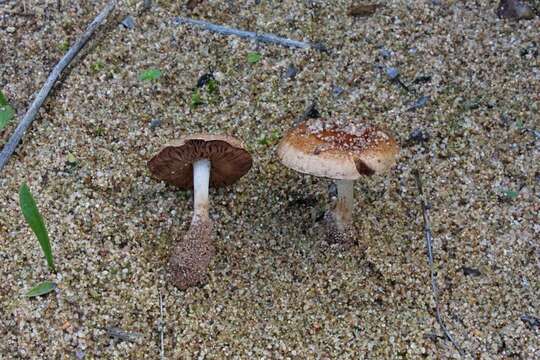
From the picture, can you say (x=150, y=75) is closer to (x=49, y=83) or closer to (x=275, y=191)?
(x=49, y=83)

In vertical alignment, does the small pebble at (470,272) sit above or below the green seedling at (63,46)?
below

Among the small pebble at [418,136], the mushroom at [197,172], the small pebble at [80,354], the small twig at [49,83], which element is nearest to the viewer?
the small pebble at [80,354]

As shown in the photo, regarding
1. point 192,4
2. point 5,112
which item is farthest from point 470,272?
point 5,112

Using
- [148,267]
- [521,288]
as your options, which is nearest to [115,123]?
[148,267]

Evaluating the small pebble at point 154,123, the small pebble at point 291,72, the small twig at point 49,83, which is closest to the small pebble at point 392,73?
the small pebble at point 291,72

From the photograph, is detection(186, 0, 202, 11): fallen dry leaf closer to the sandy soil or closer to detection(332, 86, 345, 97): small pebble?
the sandy soil

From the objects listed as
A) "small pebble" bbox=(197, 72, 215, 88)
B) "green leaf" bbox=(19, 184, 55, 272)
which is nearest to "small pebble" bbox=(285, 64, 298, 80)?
"small pebble" bbox=(197, 72, 215, 88)

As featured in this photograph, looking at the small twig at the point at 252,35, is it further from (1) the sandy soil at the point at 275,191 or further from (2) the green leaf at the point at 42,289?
(2) the green leaf at the point at 42,289
